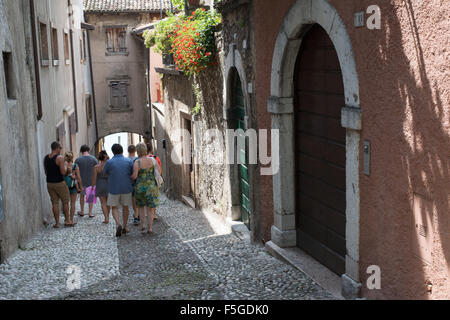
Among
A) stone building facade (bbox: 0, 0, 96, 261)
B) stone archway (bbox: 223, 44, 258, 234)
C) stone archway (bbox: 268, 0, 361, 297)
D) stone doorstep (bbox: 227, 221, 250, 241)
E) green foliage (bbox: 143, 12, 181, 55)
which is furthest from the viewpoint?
green foliage (bbox: 143, 12, 181, 55)

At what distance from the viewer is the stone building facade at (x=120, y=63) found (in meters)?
25.0

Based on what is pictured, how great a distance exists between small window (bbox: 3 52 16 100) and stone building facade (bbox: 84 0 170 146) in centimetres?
1716

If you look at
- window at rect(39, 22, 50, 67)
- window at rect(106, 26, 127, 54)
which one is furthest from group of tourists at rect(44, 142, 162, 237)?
window at rect(106, 26, 127, 54)

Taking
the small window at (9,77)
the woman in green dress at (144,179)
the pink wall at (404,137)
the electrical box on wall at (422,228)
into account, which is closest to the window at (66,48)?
the small window at (9,77)

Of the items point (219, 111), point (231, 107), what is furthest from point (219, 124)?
point (231, 107)

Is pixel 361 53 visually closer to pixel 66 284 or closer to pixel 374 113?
pixel 374 113

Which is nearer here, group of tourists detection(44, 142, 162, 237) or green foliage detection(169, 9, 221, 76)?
group of tourists detection(44, 142, 162, 237)

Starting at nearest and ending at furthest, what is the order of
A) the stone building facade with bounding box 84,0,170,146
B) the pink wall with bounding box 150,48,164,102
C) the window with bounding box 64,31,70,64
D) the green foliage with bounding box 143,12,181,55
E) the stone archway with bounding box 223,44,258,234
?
1. the stone archway with bounding box 223,44,258,234
2. the green foliage with bounding box 143,12,181,55
3. the window with bounding box 64,31,70,64
4. the pink wall with bounding box 150,48,164,102
5. the stone building facade with bounding box 84,0,170,146

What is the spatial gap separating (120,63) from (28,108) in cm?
1681

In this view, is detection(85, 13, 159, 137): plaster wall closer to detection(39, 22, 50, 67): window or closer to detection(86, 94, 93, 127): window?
detection(86, 94, 93, 127): window

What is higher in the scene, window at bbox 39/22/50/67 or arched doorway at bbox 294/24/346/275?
window at bbox 39/22/50/67

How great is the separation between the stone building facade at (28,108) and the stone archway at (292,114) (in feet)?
11.0

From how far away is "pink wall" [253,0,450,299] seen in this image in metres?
3.65

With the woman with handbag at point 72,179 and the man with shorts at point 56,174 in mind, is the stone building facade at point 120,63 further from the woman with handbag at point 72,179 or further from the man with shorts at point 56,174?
the man with shorts at point 56,174
